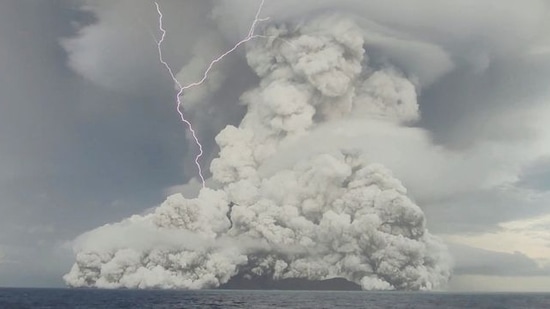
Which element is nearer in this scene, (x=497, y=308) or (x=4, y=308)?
(x=4, y=308)

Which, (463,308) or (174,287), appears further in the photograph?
(174,287)

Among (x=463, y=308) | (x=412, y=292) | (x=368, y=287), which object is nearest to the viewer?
(x=463, y=308)

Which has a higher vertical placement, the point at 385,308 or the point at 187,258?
the point at 187,258

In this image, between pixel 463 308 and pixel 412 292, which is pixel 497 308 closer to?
pixel 463 308

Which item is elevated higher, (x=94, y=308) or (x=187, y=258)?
(x=187, y=258)

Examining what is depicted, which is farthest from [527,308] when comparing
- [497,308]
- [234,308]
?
[234,308]

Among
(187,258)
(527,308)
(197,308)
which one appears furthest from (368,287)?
(197,308)

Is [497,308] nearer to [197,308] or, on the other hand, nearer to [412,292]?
[197,308]

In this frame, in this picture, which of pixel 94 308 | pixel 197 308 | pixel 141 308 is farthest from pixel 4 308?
pixel 197 308

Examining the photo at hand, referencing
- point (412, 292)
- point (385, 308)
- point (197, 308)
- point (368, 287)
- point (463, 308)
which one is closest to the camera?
point (197, 308)

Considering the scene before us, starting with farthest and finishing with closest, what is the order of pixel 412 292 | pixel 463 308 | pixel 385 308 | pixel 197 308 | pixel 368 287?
pixel 368 287 < pixel 412 292 < pixel 463 308 < pixel 385 308 < pixel 197 308
